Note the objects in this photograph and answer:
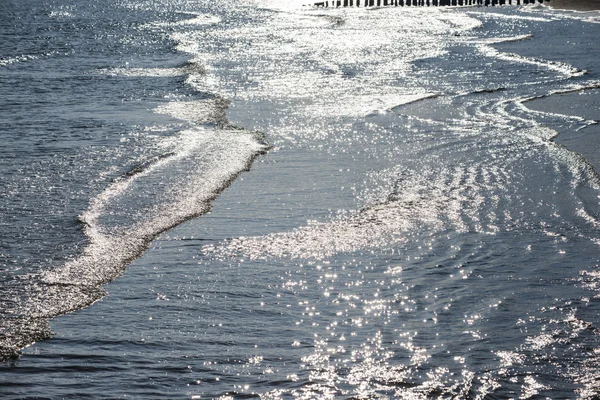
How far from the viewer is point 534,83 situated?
64.1 feet

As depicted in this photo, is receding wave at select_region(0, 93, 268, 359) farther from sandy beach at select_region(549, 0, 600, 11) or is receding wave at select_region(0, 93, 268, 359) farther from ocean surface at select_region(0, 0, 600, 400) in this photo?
sandy beach at select_region(549, 0, 600, 11)

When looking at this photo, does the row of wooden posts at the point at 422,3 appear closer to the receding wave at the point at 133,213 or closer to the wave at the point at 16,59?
the wave at the point at 16,59

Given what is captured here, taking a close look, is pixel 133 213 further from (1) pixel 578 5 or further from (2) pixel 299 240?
(1) pixel 578 5

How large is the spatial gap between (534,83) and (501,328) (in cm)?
1432

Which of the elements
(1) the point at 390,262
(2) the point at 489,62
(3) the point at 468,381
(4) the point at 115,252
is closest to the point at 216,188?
(4) the point at 115,252

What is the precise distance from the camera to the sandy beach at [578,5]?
156ft

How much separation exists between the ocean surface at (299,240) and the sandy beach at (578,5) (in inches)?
1210

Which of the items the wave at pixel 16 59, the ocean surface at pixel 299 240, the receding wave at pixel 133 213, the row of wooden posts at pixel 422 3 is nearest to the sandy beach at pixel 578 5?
the row of wooden posts at pixel 422 3

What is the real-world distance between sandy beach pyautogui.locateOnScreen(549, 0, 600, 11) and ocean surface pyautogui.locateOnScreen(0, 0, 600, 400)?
101 feet

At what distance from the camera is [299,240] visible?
324 inches

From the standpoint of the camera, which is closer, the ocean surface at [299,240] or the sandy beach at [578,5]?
the ocean surface at [299,240]

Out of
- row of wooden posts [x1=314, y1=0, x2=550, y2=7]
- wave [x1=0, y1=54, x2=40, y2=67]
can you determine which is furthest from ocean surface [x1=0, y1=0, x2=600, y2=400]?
row of wooden posts [x1=314, y1=0, x2=550, y2=7]

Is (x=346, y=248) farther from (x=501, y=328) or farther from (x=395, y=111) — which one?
(x=395, y=111)

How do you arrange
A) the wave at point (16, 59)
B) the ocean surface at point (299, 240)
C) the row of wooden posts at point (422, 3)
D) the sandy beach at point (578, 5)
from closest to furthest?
the ocean surface at point (299, 240) → the wave at point (16, 59) → the sandy beach at point (578, 5) → the row of wooden posts at point (422, 3)
